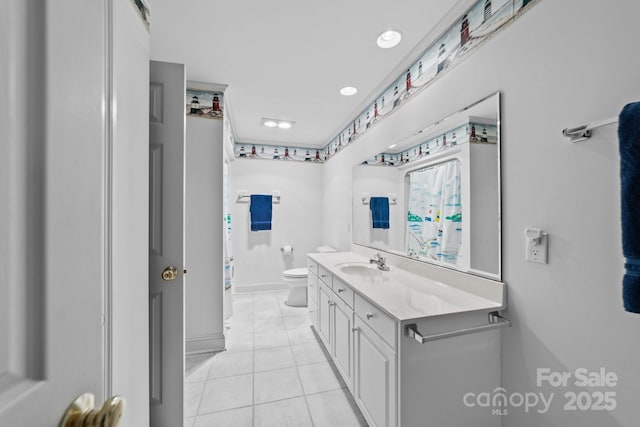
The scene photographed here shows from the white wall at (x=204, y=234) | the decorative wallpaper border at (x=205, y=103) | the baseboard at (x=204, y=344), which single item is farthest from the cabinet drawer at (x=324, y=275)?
the decorative wallpaper border at (x=205, y=103)

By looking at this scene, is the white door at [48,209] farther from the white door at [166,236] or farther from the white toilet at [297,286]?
the white toilet at [297,286]

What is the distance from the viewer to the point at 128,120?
0.89 metres

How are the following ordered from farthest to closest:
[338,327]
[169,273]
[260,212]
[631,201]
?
[260,212] < [338,327] < [169,273] < [631,201]

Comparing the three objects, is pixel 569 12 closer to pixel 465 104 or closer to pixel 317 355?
pixel 465 104

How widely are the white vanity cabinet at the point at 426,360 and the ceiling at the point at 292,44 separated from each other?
1628 millimetres

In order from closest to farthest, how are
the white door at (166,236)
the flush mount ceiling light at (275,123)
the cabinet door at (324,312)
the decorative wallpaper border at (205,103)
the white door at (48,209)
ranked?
the white door at (48,209), the white door at (166,236), the cabinet door at (324,312), the decorative wallpaper border at (205,103), the flush mount ceiling light at (275,123)

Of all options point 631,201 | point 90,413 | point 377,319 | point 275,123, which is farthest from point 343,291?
point 275,123

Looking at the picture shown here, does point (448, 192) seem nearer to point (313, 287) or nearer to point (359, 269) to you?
point (359, 269)

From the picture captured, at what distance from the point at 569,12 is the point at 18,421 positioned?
1.84 meters

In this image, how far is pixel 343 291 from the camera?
71.7 inches

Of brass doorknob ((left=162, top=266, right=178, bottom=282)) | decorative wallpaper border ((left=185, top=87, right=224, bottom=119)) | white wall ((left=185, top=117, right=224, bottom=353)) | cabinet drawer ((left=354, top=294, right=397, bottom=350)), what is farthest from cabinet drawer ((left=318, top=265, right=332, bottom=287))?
decorative wallpaper border ((left=185, top=87, right=224, bottom=119))

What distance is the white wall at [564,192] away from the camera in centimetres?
92

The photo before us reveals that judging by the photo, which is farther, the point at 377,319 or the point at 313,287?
the point at 313,287

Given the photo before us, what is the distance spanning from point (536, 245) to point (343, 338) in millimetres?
1230
